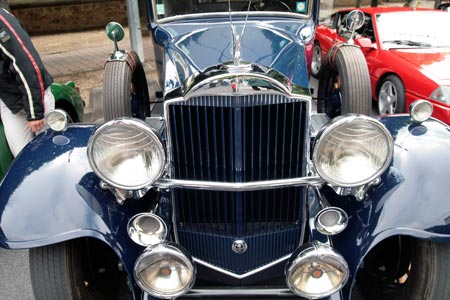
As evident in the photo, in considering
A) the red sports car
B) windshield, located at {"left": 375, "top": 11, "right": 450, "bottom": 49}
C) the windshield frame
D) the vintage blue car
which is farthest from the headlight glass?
the vintage blue car

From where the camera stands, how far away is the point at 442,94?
470 cm

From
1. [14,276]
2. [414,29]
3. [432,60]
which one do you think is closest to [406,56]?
[432,60]

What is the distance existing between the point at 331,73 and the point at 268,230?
6.53 ft

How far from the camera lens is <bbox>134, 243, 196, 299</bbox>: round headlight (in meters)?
1.78

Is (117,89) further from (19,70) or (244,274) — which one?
(244,274)

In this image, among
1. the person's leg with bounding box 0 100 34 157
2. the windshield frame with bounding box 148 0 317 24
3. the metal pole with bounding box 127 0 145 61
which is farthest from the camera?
the metal pole with bounding box 127 0 145 61

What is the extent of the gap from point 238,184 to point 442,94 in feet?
12.7

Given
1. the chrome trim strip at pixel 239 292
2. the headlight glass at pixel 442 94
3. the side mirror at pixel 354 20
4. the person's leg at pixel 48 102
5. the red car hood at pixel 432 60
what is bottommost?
the headlight glass at pixel 442 94

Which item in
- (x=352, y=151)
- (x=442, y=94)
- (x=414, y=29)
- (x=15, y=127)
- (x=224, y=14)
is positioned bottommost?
(x=442, y=94)

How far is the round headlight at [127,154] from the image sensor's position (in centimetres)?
173

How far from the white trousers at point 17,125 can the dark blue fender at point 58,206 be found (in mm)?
1409

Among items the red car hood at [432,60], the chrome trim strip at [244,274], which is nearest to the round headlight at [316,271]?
the chrome trim strip at [244,274]

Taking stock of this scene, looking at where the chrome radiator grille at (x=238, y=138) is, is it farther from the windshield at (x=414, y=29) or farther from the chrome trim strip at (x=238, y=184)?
the windshield at (x=414, y=29)

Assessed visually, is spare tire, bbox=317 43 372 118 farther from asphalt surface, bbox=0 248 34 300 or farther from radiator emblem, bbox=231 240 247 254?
asphalt surface, bbox=0 248 34 300
